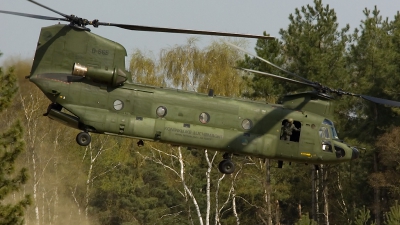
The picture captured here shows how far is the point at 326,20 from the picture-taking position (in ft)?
145

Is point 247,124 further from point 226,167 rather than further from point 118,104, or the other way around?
point 118,104

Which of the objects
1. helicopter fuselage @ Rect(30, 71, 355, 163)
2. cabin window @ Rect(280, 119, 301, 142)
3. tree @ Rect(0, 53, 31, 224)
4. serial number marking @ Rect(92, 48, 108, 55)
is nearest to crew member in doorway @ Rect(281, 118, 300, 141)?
cabin window @ Rect(280, 119, 301, 142)

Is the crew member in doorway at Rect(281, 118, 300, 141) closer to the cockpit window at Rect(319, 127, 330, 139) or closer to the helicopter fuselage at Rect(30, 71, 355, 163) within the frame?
the helicopter fuselage at Rect(30, 71, 355, 163)

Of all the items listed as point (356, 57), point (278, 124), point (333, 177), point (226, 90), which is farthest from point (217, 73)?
point (278, 124)

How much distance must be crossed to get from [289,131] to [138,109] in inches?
195

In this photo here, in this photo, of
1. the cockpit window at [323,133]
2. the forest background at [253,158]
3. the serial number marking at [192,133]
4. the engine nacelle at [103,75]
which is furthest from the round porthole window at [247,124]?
the forest background at [253,158]

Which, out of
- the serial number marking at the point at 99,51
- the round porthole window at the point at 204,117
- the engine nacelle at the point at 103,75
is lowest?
the round porthole window at the point at 204,117

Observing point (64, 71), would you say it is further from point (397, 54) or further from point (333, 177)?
point (333, 177)

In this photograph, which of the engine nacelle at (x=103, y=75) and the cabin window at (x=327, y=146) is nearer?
the engine nacelle at (x=103, y=75)

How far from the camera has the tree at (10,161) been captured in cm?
2495

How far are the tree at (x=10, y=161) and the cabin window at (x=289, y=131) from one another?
29.2 feet

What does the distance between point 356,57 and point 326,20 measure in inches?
128

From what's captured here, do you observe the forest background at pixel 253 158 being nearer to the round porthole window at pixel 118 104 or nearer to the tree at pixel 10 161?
the tree at pixel 10 161

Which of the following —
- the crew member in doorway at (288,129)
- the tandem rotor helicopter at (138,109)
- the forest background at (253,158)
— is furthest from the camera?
the forest background at (253,158)
